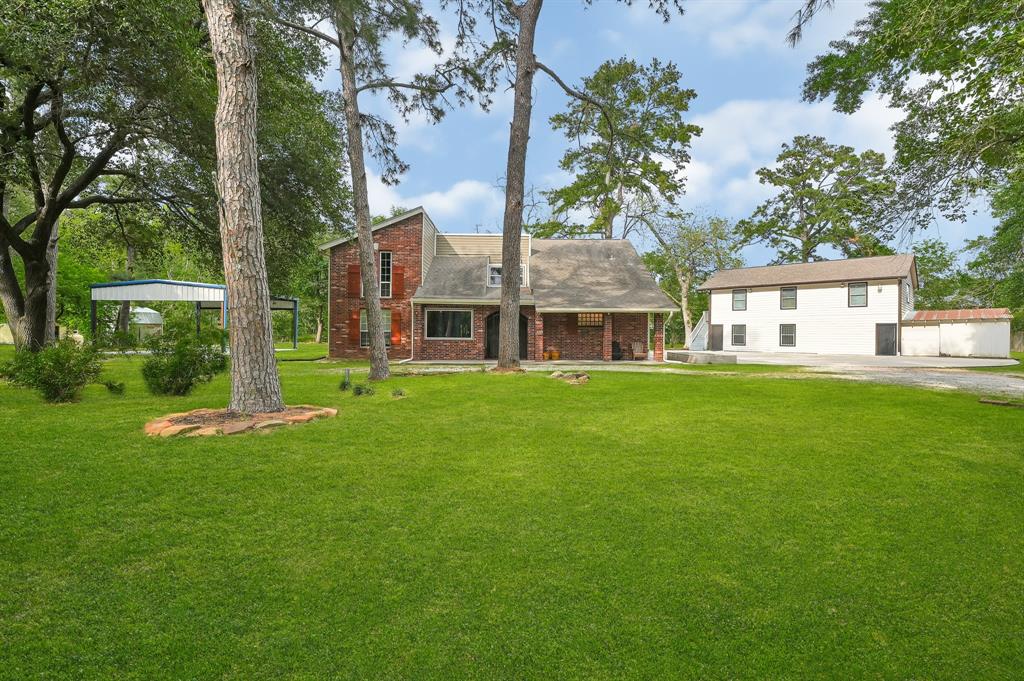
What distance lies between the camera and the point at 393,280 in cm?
2152

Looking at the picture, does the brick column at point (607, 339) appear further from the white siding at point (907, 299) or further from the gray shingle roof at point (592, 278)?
the white siding at point (907, 299)

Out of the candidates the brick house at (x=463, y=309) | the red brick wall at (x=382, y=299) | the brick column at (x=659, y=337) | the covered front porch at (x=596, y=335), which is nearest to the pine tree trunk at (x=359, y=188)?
the brick house at (x=463, y=309)

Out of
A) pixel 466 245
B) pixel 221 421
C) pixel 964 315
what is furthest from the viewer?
pixel 964 315

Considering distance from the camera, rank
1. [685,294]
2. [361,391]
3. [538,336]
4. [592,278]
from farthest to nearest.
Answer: [685,294] < [592,278] < [538,336] < [361,391]

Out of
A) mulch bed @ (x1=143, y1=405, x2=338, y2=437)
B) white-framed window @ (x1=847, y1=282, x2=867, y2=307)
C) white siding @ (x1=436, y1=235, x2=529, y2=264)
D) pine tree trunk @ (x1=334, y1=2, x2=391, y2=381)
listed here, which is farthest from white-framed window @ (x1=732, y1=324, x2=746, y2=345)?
mulch bed @ (x1=143, y1=405, x2=338, y2=437)

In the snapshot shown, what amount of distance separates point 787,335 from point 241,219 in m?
32.9

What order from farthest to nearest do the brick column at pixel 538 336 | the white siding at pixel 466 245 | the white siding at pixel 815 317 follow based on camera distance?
the white siding at pixel 815 317 → the white siding at pixel 466 245 → the brick column at pixel 538 336

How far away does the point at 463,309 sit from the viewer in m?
21.6

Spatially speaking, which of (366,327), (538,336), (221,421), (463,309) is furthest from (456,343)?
(221,421)

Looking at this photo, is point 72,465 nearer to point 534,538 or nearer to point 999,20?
point 534,538

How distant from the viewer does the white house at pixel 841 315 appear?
89.8 ft

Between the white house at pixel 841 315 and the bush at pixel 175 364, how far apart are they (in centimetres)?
3201

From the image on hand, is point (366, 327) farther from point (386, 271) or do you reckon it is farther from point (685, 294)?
point (685, 294)

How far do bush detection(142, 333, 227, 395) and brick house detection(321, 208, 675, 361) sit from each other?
12574mm
